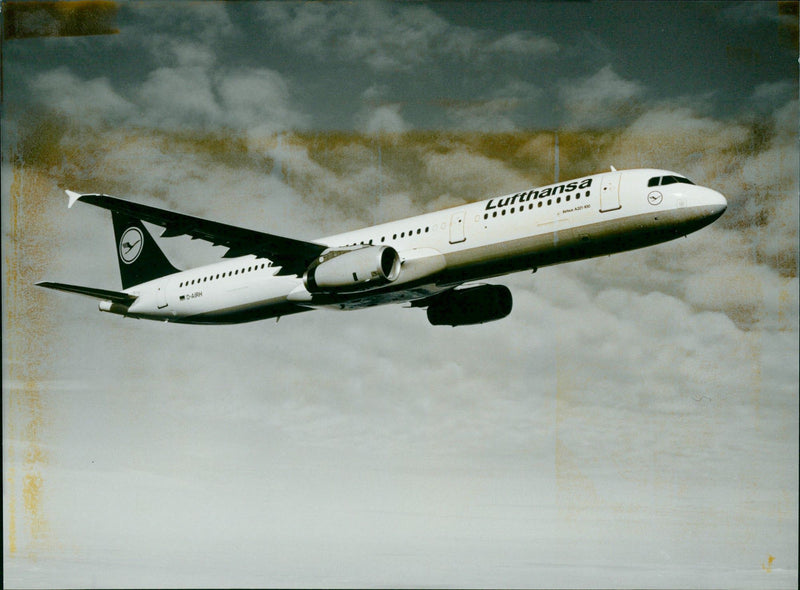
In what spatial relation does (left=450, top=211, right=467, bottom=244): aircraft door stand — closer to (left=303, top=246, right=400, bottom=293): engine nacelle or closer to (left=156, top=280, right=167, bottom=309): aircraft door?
(left=303, top=246, right=400, bottom=293): engine nacelle

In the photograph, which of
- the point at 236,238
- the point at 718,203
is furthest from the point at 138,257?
the point at 718,203

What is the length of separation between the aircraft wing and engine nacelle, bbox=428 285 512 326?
11.4 ft

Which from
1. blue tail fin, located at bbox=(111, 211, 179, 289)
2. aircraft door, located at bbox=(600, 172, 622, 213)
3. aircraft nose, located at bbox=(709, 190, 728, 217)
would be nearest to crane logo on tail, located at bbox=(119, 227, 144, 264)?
blue tail fin, located at bbox=(111, 211, 179, 289)

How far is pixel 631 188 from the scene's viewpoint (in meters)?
17.2

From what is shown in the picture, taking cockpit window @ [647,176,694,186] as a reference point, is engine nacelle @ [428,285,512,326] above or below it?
below

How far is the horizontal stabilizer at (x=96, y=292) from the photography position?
21377 millimetres

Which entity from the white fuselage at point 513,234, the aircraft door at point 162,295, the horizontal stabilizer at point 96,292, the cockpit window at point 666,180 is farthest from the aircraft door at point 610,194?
the horizontal stabilizer at point 96,292

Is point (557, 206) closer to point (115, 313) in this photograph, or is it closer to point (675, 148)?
point (675, 148)

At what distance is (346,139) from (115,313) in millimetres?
9720

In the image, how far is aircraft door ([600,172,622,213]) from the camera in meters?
17.3

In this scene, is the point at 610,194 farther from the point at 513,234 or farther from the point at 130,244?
the point at 130,244

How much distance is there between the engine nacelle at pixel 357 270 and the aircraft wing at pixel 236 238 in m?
1.23

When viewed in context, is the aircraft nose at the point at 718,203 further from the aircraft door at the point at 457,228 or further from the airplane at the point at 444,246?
the aircraft door at the point at 457,228

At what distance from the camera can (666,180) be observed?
17.1 m
